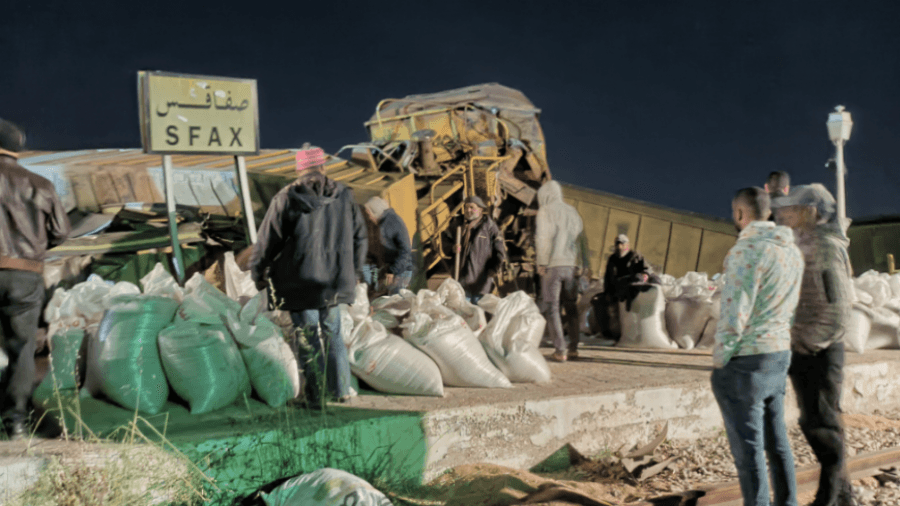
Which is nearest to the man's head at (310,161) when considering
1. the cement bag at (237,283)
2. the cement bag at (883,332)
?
the cement bag at (237,283)

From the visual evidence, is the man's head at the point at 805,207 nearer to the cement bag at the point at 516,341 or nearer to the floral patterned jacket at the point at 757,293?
the floral patterned jacket at the point at 757,293

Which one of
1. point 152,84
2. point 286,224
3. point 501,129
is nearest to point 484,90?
point 501,129

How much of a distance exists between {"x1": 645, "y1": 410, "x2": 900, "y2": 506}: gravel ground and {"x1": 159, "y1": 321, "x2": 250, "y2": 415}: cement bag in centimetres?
226

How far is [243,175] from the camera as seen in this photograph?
5.43 m

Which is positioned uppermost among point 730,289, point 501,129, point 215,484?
point 501,129

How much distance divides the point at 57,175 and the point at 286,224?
13.6 ft

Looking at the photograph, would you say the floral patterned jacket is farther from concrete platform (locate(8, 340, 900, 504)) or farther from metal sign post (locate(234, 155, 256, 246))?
metal sign post (locate(234, 155, 256, 246))

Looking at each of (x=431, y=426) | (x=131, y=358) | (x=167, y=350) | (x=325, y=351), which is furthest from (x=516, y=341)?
(x=131, y=358)

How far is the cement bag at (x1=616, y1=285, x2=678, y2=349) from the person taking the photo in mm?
5953

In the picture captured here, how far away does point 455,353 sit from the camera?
3854 millimetres

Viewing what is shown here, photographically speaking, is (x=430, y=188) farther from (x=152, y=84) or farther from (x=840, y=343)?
(x=840, y=343)

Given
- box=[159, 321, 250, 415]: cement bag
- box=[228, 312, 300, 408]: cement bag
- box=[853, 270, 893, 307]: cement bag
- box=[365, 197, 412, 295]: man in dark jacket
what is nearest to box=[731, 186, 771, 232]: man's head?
box=[228, 312, 300, 408]: cement bag

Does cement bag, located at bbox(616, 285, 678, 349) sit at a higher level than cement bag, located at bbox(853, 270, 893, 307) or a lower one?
lower

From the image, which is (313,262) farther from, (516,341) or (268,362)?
(516,341)
